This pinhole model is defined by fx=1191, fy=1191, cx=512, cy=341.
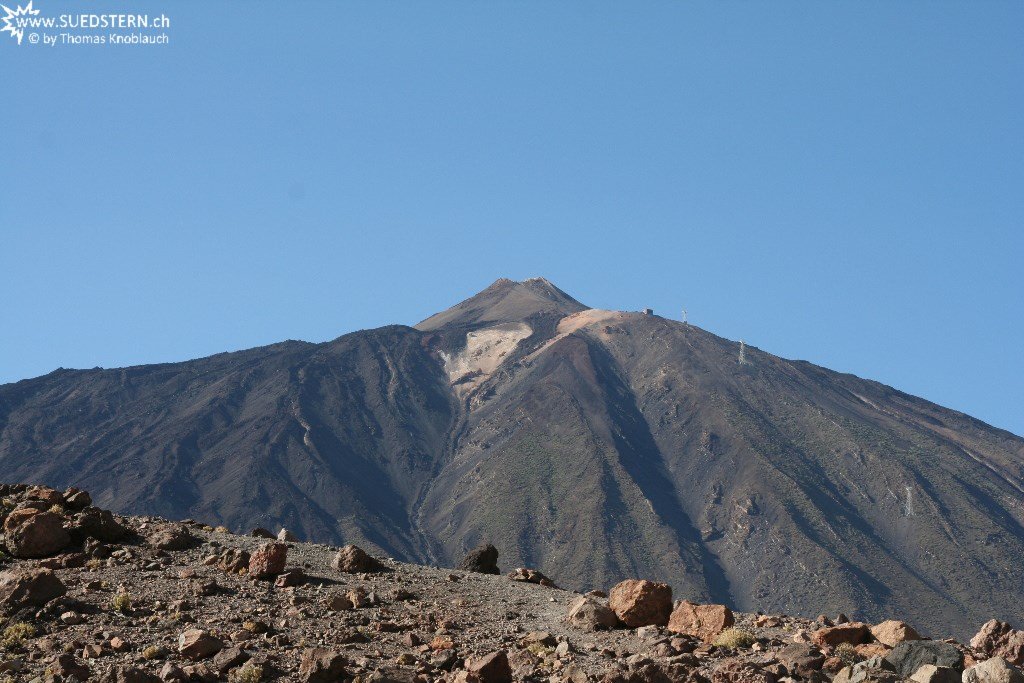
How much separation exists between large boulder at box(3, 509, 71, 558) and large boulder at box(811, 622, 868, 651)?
14479mm

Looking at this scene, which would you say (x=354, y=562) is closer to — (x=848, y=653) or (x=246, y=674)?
(x=246, y=674)

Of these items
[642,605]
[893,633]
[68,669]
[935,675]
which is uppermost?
[642,605]

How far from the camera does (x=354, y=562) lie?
24.4 m

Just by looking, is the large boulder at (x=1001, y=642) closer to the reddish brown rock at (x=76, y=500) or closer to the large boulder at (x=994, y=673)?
the large boulder at (x=994, y=673)

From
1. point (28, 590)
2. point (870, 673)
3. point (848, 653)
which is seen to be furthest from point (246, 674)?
point (848, 653)

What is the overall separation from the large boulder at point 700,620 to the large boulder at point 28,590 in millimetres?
10508

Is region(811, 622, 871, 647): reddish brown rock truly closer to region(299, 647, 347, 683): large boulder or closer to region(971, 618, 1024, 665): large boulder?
region(971, 618, 1024, 665): large boulder

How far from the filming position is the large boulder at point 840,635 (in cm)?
1967

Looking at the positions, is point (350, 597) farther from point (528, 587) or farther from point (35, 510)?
point (35, 510)

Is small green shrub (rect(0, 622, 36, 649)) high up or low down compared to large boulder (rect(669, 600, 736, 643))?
up

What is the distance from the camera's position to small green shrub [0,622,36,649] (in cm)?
1850

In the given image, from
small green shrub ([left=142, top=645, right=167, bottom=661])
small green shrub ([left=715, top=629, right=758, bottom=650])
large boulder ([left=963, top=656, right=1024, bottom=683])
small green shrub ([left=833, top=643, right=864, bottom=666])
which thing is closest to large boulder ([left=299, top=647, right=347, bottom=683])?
small green shrub ([left=142, top=645, right=167, bottom=661])

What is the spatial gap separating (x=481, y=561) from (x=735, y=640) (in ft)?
36.8

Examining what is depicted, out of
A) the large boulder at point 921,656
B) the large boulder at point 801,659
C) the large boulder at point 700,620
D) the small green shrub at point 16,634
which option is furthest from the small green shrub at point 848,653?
the small green shrub at point 16,634
